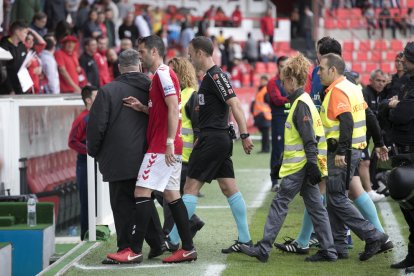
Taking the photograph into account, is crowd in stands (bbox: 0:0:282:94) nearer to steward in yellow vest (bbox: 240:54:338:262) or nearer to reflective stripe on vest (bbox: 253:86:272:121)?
reflective stripe on vest (bbox: 253:86:272:121)

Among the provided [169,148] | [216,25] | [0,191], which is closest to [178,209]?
[169,148]

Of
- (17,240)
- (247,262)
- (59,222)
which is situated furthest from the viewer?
(59,222)

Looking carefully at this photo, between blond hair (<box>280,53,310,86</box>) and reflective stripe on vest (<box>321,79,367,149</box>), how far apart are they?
258mm

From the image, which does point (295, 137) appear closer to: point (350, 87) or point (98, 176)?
point (350, 87)

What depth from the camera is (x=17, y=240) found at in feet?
32.6

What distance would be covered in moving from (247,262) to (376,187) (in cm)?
578

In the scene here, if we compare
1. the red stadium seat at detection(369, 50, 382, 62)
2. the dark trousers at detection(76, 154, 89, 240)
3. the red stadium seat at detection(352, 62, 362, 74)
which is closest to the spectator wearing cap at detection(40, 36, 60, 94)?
the dark trousers at detection(76, 154, 89, 240)

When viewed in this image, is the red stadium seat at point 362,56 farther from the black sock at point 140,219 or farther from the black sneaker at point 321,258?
the black sock at point 140,219

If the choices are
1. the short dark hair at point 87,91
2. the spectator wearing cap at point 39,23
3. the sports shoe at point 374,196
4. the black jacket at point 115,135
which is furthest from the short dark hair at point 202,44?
the spectator wearing cap at point 39,23

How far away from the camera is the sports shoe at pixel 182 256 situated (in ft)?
29.5

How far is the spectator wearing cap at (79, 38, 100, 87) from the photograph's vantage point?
1794 centimetres

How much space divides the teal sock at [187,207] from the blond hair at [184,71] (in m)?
1.35

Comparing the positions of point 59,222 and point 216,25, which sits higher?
point 216,25

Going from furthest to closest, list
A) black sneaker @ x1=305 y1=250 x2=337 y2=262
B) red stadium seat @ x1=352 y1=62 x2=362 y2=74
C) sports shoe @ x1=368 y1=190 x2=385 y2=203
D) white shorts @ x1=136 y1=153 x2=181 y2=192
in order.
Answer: red stadium seat @ x1=352 y1=62 x2=362 y2=74
sports shoe @ x1=368 y1=190 x2=385 y2=203
black sneaker @ x1=305 y1=250 x2=337 y2=262
white shorts @ x1=136 y1=153 x2=181 y2=192
